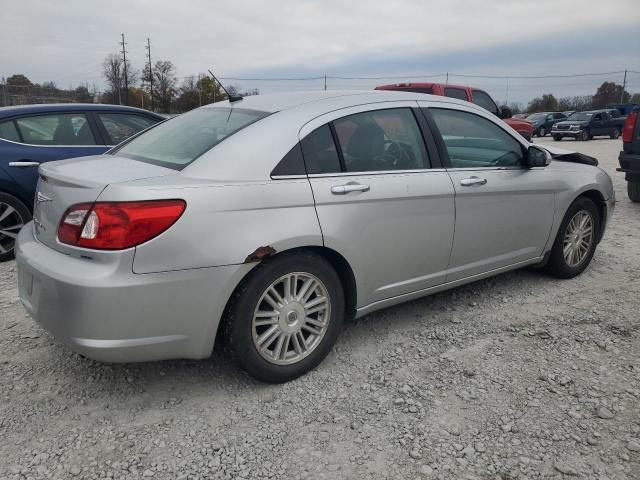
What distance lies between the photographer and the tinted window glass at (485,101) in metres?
10.9

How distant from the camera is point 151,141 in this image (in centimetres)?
336

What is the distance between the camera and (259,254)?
8.57 ft

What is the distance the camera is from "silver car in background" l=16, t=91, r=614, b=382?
7.87 feet

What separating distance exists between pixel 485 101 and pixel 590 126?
17184mm

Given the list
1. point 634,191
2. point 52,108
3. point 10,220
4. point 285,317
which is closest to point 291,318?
point 285,317

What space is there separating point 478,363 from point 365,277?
2.76 feet

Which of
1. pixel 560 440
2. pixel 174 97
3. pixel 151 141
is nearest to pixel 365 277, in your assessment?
pixel 560 440

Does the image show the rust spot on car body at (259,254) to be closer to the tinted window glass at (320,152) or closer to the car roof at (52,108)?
the tinted window glass at (320,152)

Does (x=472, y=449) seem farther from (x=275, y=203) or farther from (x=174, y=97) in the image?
(x=174, y=97)

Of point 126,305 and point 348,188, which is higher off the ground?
point 348,188

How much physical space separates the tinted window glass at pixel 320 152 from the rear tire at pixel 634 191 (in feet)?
22.2

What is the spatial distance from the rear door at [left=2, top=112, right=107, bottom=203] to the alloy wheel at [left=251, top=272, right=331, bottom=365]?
352 cm

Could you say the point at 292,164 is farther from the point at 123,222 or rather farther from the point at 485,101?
the point at 485,101

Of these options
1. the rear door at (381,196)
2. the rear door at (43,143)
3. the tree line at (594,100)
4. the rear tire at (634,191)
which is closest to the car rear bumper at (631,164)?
the rear tire at (634,191)
